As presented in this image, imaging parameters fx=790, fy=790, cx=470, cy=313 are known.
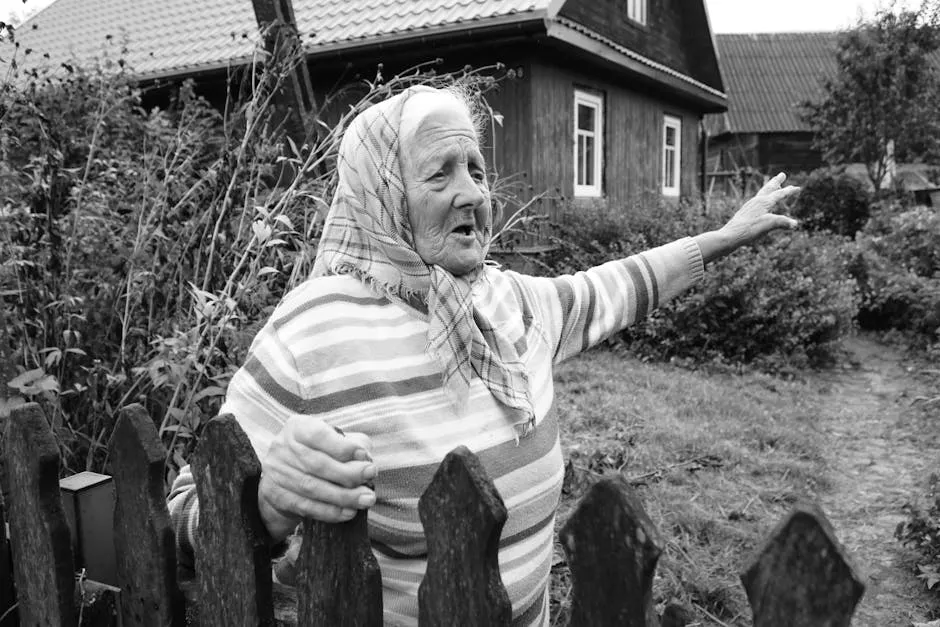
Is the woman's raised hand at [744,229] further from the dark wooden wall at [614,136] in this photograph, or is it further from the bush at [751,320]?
the dark wooden wall at [614,136]

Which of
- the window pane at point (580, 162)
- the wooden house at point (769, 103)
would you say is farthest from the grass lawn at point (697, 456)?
the wooden house at point (769, 103)

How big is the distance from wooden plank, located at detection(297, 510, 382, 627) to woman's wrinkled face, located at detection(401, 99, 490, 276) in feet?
1.76

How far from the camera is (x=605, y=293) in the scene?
5.84ft

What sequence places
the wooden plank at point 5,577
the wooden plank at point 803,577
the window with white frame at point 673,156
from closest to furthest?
the wooden plank at point 803,577, the wooden plank at point 5,577, the window with white frame at point 673,156

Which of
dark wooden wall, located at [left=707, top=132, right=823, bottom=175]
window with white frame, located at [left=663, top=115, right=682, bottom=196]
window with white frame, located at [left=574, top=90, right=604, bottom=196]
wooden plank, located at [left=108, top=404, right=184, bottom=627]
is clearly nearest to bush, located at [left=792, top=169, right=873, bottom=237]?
window with white frame, located at [left=663, top=115, right=682, bottom=196]

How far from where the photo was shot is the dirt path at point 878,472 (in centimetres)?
307

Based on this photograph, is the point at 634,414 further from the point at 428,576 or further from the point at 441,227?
the point at 428,576

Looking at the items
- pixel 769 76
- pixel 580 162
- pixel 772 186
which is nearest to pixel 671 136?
pixel 580 162

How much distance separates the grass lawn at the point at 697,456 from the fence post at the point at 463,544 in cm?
133

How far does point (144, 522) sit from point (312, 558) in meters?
0.38

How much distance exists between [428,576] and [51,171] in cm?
201

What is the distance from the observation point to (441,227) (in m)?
1.42

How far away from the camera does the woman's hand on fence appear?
0.98 m

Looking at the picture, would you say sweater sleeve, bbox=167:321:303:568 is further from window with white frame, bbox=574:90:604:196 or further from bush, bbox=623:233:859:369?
window with white frame, bbox=574:90:604:196
